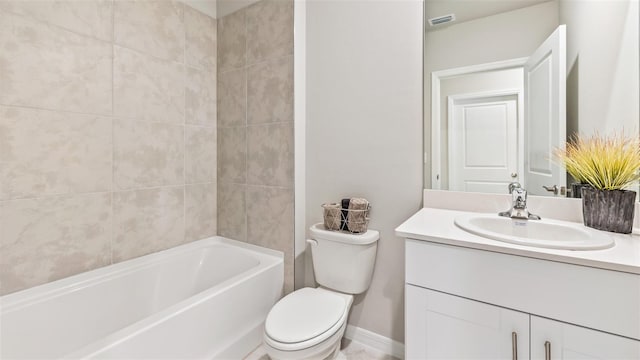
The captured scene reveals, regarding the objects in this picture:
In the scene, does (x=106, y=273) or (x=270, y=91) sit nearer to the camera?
(x=106, y=273)

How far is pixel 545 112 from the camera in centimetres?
126

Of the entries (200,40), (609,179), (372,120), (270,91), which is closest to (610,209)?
(609,179)

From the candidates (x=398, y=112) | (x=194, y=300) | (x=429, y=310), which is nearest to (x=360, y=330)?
(x=429, y=310)

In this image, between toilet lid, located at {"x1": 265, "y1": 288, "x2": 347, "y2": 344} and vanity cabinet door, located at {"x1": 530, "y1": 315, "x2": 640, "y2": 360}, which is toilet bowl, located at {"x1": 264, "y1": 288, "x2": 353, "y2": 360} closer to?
toilet lid, located at {"x1": 265, "y1": 288, "x2": 347, "y2": 344}

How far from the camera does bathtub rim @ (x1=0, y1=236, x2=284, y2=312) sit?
1251 mm

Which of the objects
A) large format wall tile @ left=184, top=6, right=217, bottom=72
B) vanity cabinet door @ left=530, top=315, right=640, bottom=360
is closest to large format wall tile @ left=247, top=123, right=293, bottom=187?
large format wall tile @ left=184, top=6, right=217, bottom=72

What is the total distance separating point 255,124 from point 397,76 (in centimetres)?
97

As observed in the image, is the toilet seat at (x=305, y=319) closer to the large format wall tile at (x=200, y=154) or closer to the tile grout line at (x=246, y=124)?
the tile grout line at (x=246, y=124)

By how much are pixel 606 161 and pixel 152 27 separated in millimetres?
2366

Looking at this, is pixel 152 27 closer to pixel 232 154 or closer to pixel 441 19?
pixel 232 154

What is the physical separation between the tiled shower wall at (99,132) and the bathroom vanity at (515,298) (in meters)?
1.19

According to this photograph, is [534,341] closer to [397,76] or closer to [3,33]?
[397,76]

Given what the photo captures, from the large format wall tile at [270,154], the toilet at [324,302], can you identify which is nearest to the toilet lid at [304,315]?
the toilet at [324,302]

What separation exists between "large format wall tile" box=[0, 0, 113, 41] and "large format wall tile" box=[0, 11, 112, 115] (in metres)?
0.03
